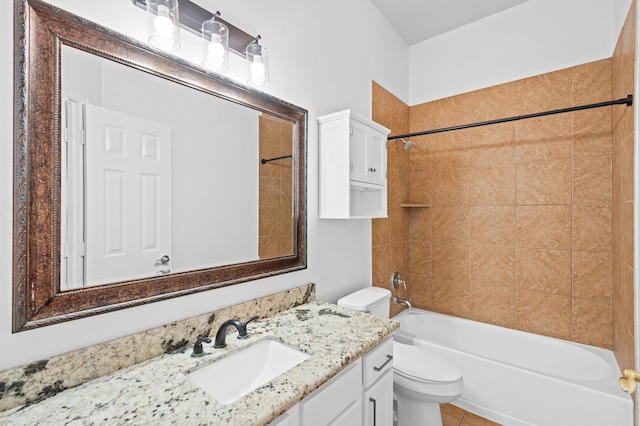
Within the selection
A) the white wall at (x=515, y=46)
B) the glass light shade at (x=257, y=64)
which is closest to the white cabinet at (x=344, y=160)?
the glass light shade at (x=257, y=64)

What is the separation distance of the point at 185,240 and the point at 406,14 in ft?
8.13

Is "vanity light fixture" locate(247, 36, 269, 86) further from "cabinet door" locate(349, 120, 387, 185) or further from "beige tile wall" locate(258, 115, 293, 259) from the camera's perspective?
"cabinet door" locate(349, 120, 387, 185)

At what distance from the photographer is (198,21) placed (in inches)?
48.2

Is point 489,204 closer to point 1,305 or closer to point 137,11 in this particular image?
point 137,11

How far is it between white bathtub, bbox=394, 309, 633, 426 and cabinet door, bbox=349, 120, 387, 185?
46.8 inches

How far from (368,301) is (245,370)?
0.93 m

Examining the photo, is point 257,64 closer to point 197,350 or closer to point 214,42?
point 214,42

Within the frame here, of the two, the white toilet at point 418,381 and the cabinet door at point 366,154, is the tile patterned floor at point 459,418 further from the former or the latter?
the cabinet door at point 366,154

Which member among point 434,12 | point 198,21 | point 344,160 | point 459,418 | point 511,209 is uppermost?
point 434,12

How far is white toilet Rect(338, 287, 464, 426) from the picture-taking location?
5.30 feet

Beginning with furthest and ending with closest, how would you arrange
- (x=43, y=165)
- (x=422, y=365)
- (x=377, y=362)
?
(x=422, y=365) < (x=377, y=362) < (x=43, y=165)

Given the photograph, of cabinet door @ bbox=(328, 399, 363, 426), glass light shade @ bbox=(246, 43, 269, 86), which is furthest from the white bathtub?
glass light shade @ bbox=(246, 43, 269, 86)

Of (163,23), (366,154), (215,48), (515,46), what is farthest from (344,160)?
(515,46)

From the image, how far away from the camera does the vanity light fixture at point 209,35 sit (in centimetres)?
106
